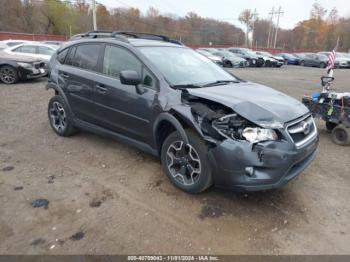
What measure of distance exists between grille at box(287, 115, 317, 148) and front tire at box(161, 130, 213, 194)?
0.93m

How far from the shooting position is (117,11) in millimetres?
58938

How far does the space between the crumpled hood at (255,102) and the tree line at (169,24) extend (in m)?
51.1

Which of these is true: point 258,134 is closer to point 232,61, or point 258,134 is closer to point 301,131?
point 301,131

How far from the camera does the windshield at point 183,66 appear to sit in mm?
3660

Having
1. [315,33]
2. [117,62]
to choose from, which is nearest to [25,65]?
[117,62]

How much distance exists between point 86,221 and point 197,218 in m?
1.12

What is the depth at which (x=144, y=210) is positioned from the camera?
3.05 m

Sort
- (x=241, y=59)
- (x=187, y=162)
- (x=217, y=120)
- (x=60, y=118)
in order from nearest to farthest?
(x=217, y=120) → (x=187, y=162) → (x=60, y=118) → (x=241, y=59)

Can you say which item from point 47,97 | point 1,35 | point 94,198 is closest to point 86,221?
point 94,198

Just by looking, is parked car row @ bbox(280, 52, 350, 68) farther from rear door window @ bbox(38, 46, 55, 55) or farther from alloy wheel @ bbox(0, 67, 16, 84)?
alloy wheel @ bbox(0, 67, 16, 84)

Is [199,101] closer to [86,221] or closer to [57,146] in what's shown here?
[86,221]

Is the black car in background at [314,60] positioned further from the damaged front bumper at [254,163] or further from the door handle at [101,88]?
the damaged front bumper at [254,163]

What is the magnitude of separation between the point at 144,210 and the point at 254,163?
1.25 meters

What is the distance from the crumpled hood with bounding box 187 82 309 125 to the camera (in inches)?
115
